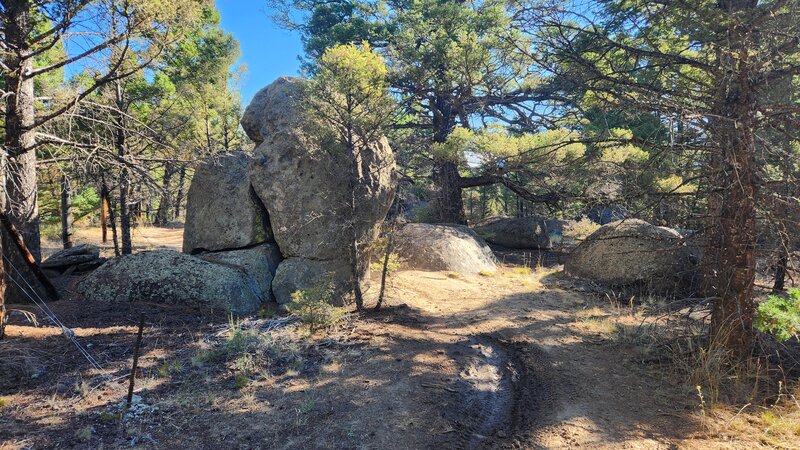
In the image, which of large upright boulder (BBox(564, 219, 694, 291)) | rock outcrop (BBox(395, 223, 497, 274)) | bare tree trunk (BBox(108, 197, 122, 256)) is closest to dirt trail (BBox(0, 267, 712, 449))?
large upright boulder (BBox(564, 219, 694, 291))

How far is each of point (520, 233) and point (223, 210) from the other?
505 inches

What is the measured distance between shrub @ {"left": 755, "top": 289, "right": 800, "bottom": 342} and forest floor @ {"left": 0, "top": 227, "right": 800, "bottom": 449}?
842mm

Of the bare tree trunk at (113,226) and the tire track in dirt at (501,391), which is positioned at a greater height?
the bare tree trunk at (113,226)

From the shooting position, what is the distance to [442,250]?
11766 millimetres

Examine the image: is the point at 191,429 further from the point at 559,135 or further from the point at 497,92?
the point at 497,92

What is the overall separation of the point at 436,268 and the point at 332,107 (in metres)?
5.75

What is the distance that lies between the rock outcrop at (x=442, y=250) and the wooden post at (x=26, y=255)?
694cm

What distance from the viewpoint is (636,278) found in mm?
9562

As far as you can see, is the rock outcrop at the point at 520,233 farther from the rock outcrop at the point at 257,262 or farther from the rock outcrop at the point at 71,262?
the rock outcrop at the point at 71,262

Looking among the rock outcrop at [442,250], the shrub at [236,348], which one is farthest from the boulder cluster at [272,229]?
the rock outcrop at [442,250]

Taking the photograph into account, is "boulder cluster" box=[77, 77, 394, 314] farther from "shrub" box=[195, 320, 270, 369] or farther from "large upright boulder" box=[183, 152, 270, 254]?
"shrub" box=[195, 320, 270, 369]

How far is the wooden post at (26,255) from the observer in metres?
6.03

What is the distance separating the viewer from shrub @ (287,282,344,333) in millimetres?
6320

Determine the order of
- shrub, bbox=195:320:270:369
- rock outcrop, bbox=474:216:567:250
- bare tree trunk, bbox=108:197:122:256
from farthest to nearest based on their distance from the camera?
rock outcrop, bbox=474:216:567:250, bare tree trunk, bbox=108:197:122:256, shrub, bbox=195:320:270:369
